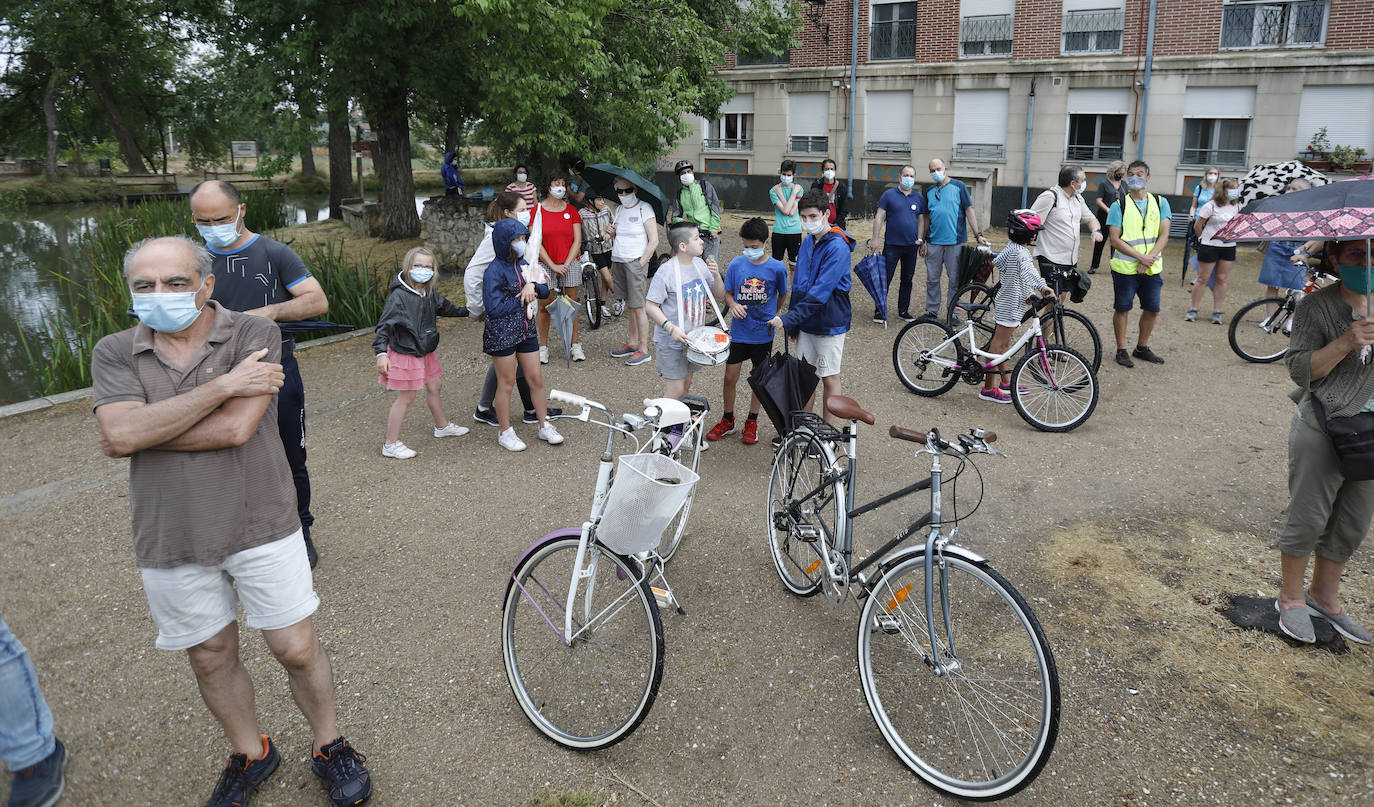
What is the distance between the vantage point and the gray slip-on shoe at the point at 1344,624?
3875 mm

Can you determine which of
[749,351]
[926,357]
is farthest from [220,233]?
[926,357]

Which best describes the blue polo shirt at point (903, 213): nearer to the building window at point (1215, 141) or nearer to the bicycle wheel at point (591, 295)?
the bicycle wheel at point (591, 295)

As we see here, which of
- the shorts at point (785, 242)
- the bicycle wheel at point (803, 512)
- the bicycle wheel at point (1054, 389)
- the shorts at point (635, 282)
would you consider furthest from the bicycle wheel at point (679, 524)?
the shorts at point (785, 242)

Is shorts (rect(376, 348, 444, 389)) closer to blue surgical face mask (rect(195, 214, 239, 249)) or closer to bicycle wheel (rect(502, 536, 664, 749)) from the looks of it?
blue surgical face mask (rect(195, 214, 239, 249))

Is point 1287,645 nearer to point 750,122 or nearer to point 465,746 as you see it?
point 465,746

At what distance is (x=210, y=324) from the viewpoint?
2.79m

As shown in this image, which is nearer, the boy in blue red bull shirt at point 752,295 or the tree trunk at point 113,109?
the boy in blue red bull shirt at point 752,295

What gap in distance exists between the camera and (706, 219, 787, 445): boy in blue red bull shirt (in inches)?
237

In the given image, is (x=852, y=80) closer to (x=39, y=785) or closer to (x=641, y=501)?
(x=641, y=501)

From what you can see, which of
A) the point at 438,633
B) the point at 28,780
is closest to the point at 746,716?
the point at 438,633

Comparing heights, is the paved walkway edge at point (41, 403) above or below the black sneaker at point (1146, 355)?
below

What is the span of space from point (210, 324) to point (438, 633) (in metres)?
1.93

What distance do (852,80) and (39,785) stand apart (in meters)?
25.4

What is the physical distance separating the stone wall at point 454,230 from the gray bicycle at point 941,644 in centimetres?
1081
